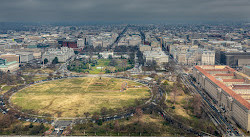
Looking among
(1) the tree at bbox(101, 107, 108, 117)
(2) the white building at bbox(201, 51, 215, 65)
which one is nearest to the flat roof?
(1) the tree at bbox(101, 107, 108, 117)

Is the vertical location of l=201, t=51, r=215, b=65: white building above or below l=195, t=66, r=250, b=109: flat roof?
above

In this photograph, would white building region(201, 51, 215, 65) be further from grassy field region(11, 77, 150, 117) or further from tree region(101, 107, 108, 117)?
tree region(101, 107, 108, 117)

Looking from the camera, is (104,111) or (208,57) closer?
(104,111)

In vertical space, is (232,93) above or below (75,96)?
above

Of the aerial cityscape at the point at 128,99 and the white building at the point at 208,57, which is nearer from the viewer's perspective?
the aerial cityscape at the point at 128,99

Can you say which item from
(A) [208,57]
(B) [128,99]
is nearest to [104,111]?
(B) [128,99]

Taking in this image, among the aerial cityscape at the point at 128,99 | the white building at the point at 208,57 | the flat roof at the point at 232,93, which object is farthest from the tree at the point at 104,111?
the white building at the point at 208,57

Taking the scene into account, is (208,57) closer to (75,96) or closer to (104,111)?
(75,96)

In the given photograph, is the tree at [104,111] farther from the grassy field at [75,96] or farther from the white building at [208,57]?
the white building at [208,57]
